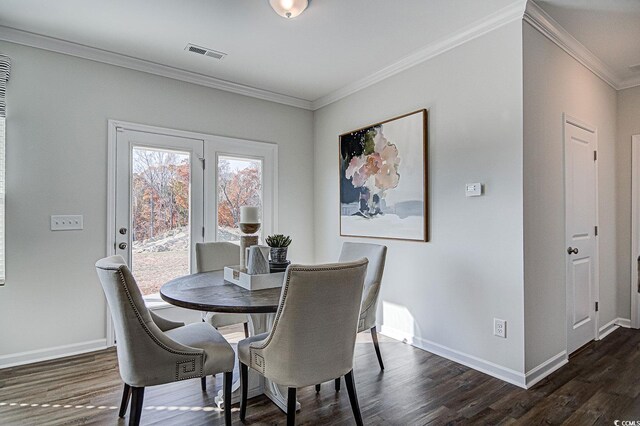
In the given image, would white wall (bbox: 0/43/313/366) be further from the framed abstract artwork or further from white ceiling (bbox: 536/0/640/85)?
white ceiling (bbox: 536/0/640/85)

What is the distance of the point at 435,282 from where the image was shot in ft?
9.93

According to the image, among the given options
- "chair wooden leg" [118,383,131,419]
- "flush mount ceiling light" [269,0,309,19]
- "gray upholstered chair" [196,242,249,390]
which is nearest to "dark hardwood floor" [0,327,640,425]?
"chair wooden leg" [118,383,131,419]

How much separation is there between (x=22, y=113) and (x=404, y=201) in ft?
10.7

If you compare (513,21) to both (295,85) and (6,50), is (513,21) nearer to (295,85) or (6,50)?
(295,85)

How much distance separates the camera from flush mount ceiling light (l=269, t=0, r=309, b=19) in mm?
2266

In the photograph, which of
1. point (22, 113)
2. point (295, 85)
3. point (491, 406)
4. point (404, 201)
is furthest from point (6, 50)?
point (491, 406)

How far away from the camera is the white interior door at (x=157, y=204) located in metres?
3.24

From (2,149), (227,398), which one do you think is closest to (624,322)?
(227,398)

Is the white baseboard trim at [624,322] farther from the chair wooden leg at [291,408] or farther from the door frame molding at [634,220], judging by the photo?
the chair wooden leg at [291,408]

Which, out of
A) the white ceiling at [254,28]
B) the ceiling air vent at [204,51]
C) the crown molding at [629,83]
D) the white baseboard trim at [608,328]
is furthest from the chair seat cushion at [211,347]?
the crown molding at [629,83]

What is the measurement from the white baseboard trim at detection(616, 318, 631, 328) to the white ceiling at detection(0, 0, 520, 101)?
344cm

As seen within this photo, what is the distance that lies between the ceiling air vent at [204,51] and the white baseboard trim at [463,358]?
300 cm

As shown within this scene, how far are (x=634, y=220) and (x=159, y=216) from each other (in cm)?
479

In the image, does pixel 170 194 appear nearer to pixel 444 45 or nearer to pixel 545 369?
pixel 444 45
